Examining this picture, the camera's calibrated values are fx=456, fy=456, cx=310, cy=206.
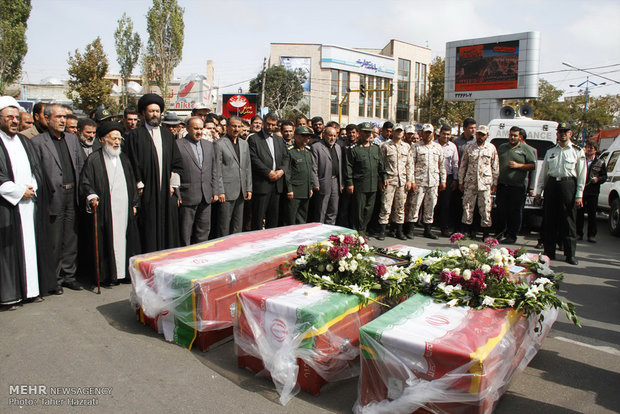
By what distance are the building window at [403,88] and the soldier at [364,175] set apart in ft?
184

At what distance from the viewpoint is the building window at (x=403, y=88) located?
205 feet

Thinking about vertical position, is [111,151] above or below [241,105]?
below

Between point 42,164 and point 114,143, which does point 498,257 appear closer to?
point 114,143

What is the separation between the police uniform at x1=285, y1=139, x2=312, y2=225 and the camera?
26.1 ft

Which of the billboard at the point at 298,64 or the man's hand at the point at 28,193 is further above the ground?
the billboard at the point at 298,64

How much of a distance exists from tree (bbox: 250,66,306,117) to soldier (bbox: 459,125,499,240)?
123 ft

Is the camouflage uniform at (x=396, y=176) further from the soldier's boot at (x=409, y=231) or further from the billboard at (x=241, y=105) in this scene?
the billboard at (x=241, y=105)

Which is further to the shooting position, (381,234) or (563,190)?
(381,234)

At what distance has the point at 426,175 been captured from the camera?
29.8 feet

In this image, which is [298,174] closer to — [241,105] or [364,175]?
[364,175]

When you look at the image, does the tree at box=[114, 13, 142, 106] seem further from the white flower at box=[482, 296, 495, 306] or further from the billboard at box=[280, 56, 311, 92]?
the white flower at box=[482, 296, 495, 306]

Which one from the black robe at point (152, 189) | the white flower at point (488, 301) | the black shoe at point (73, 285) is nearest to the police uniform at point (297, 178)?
the black robe at point (152, 189)

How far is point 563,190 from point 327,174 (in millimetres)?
4018

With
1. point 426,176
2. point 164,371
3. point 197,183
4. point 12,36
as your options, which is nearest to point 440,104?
point 12,36
